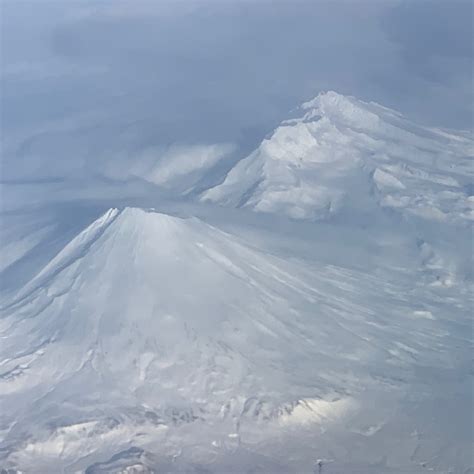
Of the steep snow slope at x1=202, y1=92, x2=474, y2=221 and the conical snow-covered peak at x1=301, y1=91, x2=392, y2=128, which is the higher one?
the conical snow-covered peak at x1=301, y1=91, x2=392, y2=128

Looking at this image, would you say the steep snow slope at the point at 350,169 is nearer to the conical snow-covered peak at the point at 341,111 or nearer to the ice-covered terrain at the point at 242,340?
the conical snow-covered peak at the point at 341,111

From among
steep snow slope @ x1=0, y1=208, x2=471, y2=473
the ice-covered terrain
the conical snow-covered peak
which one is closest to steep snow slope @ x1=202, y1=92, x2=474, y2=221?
the conical snow-covered peak

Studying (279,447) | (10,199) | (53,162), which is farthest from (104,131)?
(279,447)

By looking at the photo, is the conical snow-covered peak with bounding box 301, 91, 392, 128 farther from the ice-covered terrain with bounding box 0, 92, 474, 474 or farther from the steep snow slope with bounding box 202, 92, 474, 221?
the ice-covered terrain with bounding box 0, 92, 474, 474

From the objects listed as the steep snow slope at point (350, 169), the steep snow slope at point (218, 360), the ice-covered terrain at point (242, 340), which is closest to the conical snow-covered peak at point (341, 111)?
the steep snow slope at point (350, 169)

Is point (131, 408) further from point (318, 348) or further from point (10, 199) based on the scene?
point (10, 199)

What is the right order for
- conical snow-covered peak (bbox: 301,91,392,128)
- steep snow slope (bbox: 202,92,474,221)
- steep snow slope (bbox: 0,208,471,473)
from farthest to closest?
conical snow-covered peak (bbox: 301,91,392,128)
steep snow slope (bbox: 202,92,474,221)
steep snow slope (bbox: 0,208,471,473)
